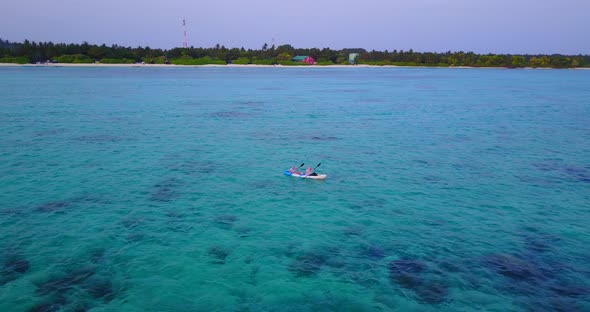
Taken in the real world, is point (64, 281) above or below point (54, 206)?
below

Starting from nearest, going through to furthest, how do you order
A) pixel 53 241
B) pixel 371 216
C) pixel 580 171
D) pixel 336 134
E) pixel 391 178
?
1. pixel 53 241
2. pixel 371 216
3. pixel 391 178
4. pixel 580 171
5. pixel 336 134

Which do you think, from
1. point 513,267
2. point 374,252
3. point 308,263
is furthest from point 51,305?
point 513,267

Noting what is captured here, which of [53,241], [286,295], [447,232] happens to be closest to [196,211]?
[53,241]

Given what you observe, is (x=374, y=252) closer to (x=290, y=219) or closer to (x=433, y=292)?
(x=433, y=292)

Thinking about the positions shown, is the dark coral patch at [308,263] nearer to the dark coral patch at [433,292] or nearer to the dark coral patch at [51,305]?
the dark coral patch at [433,292]

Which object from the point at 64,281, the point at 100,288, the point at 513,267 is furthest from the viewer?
the point at 513,267

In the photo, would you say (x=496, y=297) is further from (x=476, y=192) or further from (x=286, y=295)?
(x=476, y=192)

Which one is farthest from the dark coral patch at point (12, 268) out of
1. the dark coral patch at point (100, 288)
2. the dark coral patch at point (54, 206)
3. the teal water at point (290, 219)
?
the dark coral patch at point (54, 206)

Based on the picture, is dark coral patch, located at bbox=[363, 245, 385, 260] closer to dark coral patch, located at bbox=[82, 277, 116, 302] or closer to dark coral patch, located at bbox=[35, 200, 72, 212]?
dark coral patch, located at bbox=[82, 277, 116, 302]
